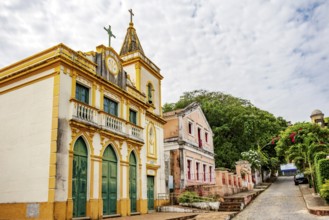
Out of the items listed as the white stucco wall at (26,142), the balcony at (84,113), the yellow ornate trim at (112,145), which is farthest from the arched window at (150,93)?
the white stucco wall at (26,142)

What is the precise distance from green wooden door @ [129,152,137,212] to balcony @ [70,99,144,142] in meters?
1.13

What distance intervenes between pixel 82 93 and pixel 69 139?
7.68 ft

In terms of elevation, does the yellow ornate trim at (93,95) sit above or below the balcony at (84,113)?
above

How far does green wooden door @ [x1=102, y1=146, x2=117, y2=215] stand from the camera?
13523mm

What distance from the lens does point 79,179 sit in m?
12.1

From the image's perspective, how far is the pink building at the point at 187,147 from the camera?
22339mm

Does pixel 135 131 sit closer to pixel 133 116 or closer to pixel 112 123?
pixel 133 116

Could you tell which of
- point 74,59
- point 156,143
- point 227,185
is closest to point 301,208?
point 227,185

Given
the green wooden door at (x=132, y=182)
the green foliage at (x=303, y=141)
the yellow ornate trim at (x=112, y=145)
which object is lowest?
the green wooden door at (x=132, y=182)

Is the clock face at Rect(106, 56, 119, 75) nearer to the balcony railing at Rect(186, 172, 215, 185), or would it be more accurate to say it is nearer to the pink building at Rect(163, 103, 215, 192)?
the pink building at Rect(163, 103, 215, 192)

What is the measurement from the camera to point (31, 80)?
12.5m

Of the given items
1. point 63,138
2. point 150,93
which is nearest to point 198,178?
point 150,93

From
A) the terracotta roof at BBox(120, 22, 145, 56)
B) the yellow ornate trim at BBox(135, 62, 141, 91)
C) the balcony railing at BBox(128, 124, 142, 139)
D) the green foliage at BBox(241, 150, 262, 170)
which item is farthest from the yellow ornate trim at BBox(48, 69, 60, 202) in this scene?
the green foliage at BBox(241, 150, 262, 170)

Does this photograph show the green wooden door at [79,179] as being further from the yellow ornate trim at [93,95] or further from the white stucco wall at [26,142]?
the yellow ornate trim at [93,95]
